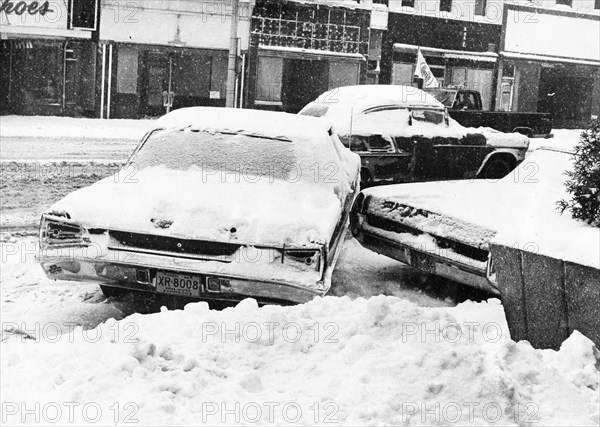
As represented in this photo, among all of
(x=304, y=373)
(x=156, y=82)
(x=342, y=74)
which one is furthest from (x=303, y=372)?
(x=342, y=74)

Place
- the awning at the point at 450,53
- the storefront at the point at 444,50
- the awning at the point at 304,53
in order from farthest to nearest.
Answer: the awning at the point at 450,53 < the storefront at the point at 444,50 < the awning at the point at 304,53

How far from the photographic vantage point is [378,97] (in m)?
12.7

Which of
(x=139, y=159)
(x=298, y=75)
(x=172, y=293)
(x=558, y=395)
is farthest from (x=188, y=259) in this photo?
(x=298, y=75)

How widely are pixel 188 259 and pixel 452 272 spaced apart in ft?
7.70

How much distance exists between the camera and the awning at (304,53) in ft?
98.7

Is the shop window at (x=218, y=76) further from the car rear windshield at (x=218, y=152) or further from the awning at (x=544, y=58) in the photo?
the car rear windshield at (x=218, y=152)

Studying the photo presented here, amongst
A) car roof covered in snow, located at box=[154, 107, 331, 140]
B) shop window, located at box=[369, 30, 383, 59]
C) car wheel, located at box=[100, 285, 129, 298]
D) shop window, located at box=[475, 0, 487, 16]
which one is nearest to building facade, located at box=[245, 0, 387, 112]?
shop window, located at box=[369, 30, 383, 59]

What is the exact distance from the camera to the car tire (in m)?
13.7

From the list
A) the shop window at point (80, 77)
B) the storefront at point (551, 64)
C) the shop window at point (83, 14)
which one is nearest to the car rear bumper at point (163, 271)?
the shop window at point (83, 14)

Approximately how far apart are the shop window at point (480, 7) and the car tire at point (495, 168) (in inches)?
921

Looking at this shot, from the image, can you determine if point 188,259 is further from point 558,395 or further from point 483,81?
point 483,81

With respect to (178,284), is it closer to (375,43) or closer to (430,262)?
(430,262)

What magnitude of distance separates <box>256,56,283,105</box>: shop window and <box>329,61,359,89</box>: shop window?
198cm

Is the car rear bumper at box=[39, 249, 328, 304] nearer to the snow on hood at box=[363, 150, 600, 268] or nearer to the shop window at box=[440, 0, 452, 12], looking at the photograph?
the snow on hood at box=[363, 150, 600, 268]
